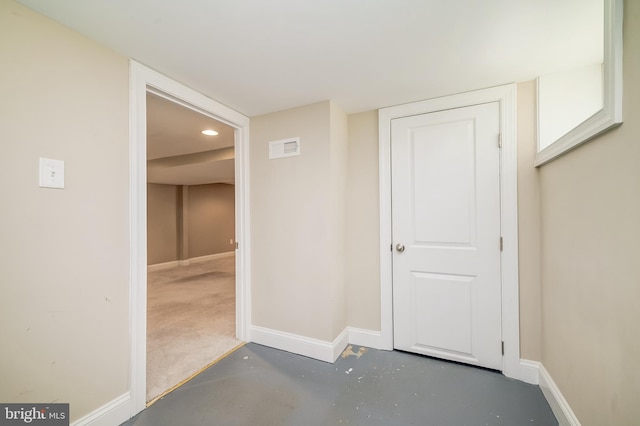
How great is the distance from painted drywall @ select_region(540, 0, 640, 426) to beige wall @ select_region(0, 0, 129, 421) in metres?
2.41

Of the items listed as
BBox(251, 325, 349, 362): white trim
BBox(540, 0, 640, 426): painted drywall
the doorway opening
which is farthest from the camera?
the doorway opening

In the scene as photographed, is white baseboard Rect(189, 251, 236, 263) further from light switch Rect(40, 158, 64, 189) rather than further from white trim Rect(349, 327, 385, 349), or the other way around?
light switch Rect(40, 158, 64, 189)

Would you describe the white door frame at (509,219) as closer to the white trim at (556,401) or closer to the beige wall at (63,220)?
the white trim at (556,401)

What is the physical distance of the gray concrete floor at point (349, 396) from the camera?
4.77 ft

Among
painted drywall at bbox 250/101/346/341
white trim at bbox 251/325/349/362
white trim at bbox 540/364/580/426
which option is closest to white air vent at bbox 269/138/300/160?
painted drywall at bbox 250/101/346/341

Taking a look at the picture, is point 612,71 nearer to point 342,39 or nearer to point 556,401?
point 342,39

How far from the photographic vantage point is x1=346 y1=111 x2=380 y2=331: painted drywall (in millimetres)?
2289

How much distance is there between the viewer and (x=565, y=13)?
3.91ft

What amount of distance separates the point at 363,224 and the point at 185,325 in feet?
7.56

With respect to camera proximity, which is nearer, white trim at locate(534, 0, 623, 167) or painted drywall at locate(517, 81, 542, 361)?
white trim at locate(534, 0, 623, 167)

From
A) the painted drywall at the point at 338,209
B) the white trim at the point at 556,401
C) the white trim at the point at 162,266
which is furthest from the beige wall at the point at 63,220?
the white trim at the point at 162,266

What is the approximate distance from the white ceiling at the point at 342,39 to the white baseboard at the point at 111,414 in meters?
2.06

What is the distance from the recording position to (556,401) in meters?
1.45

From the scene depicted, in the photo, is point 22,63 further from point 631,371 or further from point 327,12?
point 631,371
